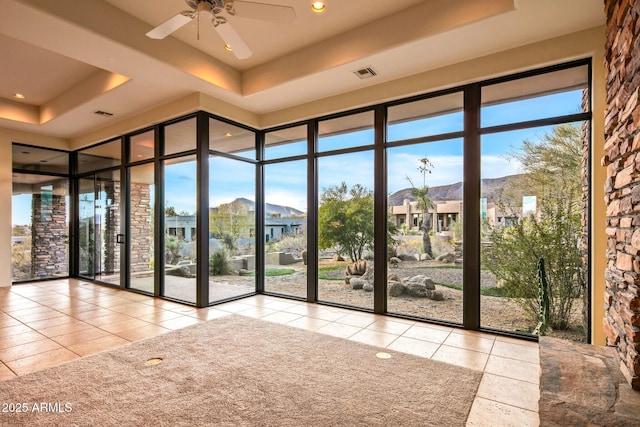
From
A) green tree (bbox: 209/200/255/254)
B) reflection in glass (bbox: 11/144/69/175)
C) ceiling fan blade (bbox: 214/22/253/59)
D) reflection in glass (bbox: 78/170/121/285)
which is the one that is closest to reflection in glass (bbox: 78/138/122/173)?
reflection in glass (bbox: 78/170/121/285)

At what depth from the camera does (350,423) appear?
2312 mm

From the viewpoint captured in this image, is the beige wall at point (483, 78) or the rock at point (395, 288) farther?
the rock at point (395, 288)

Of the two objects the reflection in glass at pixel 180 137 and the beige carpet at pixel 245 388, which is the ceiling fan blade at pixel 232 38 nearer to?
the reflection in glass at pixel 180 137

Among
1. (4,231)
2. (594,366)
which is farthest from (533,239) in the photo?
(4,231)

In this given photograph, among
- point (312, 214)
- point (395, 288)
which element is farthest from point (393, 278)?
point (312, 214)

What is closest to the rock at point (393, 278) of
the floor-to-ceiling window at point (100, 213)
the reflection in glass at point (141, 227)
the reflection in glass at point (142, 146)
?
the reflection in glass at point (141, 227)

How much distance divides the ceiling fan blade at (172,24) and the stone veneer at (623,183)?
3.41 m

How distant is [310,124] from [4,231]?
22.8 feet

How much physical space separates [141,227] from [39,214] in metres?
3.32

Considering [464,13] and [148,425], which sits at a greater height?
[464,13]

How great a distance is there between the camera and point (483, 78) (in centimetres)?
407

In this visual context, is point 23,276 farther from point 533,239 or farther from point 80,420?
point 533,239

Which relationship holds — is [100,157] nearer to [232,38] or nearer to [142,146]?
[142,146]

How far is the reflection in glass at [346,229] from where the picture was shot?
16.9ft
